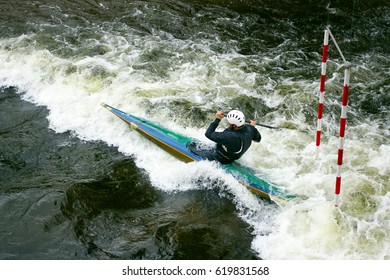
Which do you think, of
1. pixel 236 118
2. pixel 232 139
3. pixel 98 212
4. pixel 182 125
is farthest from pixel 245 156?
pixel 98 212

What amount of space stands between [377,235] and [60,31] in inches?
343

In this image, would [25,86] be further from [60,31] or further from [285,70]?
[285,70]

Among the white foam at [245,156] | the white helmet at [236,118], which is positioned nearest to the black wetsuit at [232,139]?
the white helmet at [236,118]

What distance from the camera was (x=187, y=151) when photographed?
604 centimetres

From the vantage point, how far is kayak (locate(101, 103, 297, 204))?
5.37 meters

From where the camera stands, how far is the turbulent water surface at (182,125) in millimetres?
4898

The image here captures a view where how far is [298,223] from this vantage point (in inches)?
193

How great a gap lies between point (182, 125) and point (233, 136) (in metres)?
1.87

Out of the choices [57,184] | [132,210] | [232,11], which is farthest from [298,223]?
[232,11]

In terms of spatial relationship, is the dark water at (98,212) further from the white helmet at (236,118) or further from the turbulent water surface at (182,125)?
the white helmet at (236,118)

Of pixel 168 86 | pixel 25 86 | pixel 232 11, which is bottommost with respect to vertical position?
pixel 25 86

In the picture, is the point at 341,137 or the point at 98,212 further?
the point at 98,212

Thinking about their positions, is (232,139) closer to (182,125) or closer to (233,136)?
(233,136)

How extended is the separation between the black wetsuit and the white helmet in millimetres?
152
